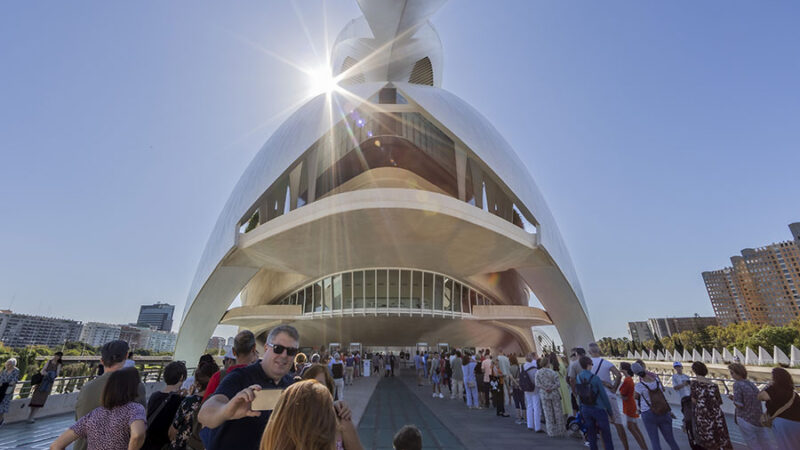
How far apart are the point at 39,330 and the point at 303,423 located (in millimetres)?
149399

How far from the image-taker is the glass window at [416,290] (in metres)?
21.8

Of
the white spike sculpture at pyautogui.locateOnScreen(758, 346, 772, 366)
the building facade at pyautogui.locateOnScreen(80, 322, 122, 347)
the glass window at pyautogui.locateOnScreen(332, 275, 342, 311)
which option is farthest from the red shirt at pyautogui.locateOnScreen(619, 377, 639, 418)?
the building facade at pyautogui.locateOnScreen(80, 322, 122, 347)

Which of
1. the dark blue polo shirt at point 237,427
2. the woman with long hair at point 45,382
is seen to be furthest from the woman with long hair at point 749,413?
the woman with long hair at point 45,382

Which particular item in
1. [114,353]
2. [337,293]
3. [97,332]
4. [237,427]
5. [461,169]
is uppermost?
[461,169]

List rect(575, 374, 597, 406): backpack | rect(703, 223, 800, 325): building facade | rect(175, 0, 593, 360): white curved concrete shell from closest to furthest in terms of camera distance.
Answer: rect(575, 374, 597, 406): backpack
rect(175, 0, 593, 360): white curved concrete shell
rect(703, 223, 800, 325): building facade

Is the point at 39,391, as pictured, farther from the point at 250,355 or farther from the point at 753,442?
the point at 753,442

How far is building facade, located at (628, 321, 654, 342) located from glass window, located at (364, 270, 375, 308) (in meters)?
129

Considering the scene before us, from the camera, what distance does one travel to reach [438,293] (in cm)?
Result: 2286

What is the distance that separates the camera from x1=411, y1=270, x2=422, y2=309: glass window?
859 inches

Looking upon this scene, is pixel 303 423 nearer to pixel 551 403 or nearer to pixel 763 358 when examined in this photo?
pixel 551 403

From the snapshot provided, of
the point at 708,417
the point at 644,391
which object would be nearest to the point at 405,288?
the point at 644,391

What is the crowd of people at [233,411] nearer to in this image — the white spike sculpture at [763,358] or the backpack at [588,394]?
the backpack at [588,394]

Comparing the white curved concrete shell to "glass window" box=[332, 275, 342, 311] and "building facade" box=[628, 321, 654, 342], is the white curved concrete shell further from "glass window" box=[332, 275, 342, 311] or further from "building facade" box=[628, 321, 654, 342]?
"building facade" box=[628, 321, 654, 342]

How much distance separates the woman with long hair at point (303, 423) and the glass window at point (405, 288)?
20.8 metres
